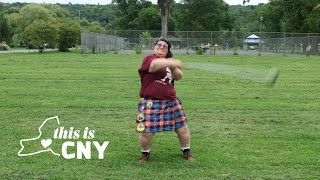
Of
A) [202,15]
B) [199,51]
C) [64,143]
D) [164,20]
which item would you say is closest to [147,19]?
[202,15]

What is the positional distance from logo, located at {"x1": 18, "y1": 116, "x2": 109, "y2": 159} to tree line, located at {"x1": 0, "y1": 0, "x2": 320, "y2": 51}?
4397cm

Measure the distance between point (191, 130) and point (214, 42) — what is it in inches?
1544

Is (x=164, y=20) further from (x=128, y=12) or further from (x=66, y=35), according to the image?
(x=128, y=12)

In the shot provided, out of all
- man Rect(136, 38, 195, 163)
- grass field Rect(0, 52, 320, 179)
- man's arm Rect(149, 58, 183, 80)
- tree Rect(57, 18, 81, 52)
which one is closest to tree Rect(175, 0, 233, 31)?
tree Rect(57, 18, 81, 52)

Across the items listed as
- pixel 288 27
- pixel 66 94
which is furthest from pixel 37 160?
pixel 288 27

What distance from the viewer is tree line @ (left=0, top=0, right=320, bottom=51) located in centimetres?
5200

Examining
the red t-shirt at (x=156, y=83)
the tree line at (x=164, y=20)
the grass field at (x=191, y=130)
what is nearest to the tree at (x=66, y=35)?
the tree line at (x=164, y=20)

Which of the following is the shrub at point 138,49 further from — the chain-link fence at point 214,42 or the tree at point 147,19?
the tree at point 147,19

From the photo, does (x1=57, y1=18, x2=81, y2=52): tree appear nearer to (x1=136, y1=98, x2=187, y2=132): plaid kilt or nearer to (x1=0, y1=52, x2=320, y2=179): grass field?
(x1=0, y1=52, x2=320, y2=179): grass field

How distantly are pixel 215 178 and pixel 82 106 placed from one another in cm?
538

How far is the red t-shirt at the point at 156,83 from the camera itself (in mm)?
5727

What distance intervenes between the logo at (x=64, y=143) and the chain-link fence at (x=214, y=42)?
35209 mm

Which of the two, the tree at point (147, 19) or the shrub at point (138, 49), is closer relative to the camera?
the shrub at point (138, 49)

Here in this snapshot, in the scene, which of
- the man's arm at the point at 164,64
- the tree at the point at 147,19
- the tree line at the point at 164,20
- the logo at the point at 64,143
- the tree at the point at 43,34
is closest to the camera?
the man's arm at the point at 164,64
